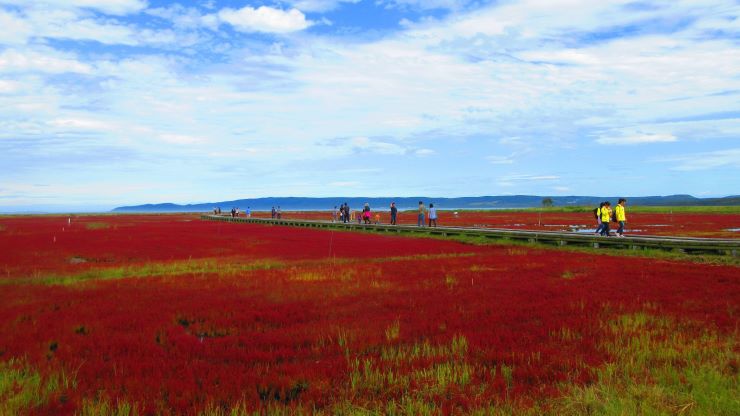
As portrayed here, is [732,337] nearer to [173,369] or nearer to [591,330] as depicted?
[591,330]

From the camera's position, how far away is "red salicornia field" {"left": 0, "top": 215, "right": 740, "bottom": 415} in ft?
20.5

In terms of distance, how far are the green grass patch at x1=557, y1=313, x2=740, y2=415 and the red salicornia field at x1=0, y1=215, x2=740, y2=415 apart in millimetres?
28

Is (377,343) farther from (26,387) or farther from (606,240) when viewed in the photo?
(606,240)

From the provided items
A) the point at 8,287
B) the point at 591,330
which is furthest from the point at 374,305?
the point at 8,287

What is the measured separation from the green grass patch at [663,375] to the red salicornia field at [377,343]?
0.09 ft

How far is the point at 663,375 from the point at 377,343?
4.03 meters

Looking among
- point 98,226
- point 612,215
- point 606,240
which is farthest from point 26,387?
point 98,226

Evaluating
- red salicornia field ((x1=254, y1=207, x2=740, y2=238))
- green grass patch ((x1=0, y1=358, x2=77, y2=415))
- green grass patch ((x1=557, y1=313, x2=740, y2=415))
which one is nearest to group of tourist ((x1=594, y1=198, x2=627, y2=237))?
red salicornia field ((x1=254, y1=207, x2=740, y2=238))

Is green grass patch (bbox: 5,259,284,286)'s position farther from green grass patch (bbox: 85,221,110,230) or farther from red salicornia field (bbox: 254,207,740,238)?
green grass patch (bbox: 85,221,110,230)

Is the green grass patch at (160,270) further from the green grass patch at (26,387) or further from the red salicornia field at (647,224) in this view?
the red salicornia field at (647,224)

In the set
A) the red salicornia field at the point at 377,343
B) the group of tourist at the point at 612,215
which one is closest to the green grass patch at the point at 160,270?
the red salicornia field at the point at 377,343

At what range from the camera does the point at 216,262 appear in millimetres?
23391

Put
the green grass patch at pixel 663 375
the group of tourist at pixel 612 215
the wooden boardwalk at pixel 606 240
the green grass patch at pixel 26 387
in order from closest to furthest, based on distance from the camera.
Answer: the green grass patch at pixel 663 375, the green grass patch at pixel 26 387, the wooden boardwalk at pixel 606 240, the group of tourist at pixel 612 215

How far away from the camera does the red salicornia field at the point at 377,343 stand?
6.25 m
